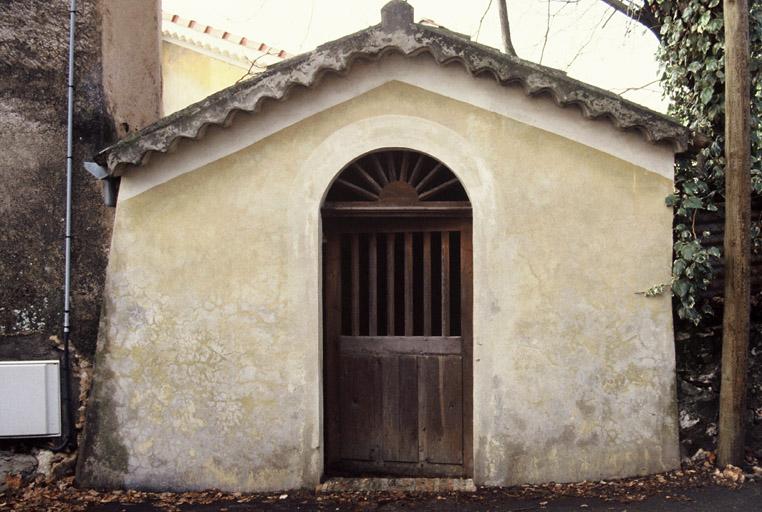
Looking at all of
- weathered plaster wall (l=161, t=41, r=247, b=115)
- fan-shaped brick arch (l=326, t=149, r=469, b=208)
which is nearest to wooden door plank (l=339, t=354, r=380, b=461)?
fan-shaped brick arch (l=326, t=149, r=469, b=208)

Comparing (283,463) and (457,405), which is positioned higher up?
(457,405)

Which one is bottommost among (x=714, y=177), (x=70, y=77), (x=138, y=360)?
(x=138, y=360)

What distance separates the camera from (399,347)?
6473 mm

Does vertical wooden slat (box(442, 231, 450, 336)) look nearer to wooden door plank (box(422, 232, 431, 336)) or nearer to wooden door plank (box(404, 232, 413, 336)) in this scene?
wooden door plank (box(422, 232, 431, 336))

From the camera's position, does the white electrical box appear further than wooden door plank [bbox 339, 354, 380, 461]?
No

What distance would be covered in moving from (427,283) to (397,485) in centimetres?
183

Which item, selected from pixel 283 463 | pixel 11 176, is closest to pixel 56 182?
→ pixel 11 176

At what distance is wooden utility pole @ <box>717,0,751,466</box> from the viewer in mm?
5836

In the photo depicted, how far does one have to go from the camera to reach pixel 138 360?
6180mm

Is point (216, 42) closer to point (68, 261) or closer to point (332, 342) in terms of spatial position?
point (68, 261)

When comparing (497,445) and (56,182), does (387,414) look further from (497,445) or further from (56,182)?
(56,182)

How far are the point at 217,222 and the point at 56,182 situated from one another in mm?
1718

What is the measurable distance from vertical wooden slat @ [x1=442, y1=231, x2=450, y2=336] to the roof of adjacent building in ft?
23.2

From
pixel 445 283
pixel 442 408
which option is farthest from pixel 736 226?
pixel 442 408
